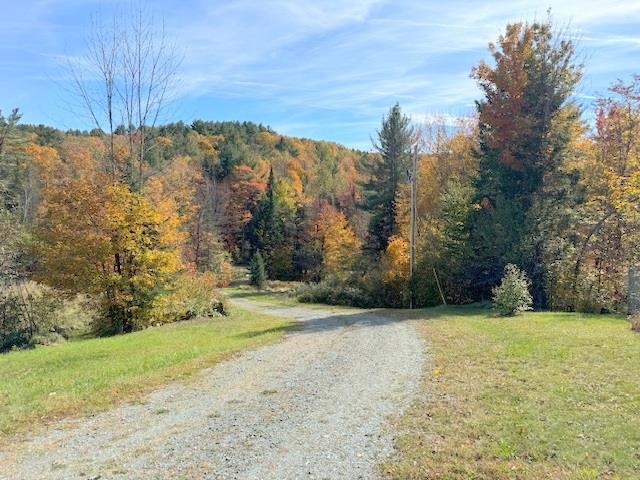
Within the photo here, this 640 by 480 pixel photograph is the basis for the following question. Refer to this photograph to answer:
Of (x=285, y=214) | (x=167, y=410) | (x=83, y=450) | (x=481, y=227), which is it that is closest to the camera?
(x=83, y=450)

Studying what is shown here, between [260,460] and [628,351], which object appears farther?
[628,351]

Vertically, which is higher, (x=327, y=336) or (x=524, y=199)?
(x=524, y=199)

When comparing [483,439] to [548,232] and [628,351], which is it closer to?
[628,351]

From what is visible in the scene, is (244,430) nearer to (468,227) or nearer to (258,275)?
(468,227)

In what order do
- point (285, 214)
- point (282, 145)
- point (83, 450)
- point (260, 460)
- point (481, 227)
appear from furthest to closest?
1. point (282, 145)
2. point (285, 214)
3. point (481, 227)
4. point (83, 450)
5. point (260, 460)

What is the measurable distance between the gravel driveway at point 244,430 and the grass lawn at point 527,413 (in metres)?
0.50

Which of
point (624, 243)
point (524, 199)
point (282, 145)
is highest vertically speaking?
point (282, 145)

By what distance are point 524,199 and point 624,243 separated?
5049 mm

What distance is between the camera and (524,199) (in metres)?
24.1

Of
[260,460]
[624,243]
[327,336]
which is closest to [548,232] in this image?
[624,243]

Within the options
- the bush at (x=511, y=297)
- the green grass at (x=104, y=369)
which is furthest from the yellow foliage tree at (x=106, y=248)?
the bush at (x=511, y=297)

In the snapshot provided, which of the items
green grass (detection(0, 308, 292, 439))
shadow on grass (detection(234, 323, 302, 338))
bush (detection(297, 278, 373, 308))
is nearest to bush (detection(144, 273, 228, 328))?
green grass (detection(0, 308, 292, 439))

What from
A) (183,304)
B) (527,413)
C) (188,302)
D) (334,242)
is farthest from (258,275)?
(527,413)

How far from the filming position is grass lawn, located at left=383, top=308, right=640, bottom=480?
198 inches
